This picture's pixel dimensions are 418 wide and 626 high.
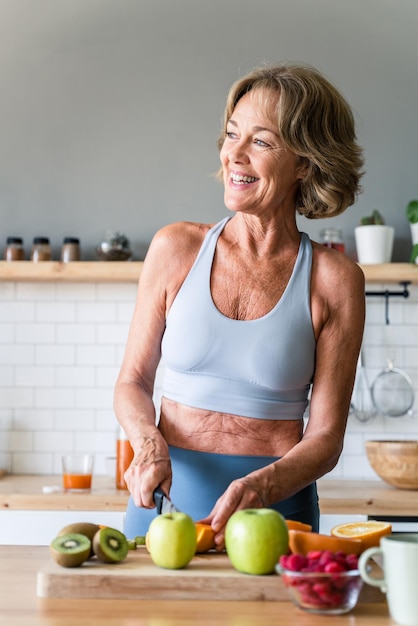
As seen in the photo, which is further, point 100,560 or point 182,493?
point 182,493

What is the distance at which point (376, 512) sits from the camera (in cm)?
320

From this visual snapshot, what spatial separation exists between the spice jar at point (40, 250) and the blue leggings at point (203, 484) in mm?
2063

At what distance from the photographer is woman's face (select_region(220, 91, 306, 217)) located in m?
1.91

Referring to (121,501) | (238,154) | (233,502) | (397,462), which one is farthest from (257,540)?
(397,462)

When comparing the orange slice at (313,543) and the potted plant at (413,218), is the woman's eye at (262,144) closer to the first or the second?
the orange slice at (313,543)

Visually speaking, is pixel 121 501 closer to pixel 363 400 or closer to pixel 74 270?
pixel 74 270

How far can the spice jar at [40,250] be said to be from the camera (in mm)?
3766

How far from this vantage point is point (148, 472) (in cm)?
163

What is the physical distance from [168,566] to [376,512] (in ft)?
6.47

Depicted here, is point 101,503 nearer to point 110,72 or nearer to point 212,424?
point 212,424

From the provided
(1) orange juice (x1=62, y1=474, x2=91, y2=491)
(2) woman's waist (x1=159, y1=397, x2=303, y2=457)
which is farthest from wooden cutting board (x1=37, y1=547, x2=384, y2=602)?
(1) orange juice (x1=62, y1=474, x2=91, y2=491)

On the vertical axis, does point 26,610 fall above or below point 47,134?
below

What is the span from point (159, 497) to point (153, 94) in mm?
2721

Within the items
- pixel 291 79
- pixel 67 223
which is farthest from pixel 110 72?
pixel 291 79
